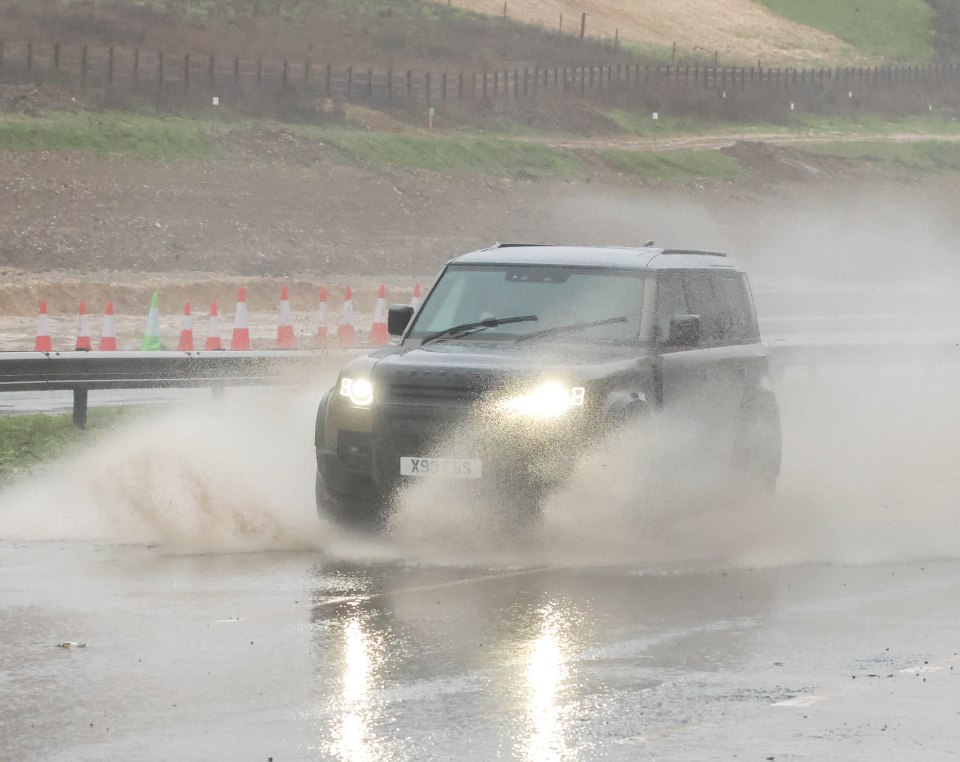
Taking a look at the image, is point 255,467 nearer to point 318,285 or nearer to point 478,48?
point 318,285

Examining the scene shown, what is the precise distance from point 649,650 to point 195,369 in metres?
10.4

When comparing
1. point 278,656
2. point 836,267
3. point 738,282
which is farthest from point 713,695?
point 836,267

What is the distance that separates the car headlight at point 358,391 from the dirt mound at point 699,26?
280 feet

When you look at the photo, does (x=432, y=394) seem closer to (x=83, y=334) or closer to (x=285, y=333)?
(x=83, y=334)

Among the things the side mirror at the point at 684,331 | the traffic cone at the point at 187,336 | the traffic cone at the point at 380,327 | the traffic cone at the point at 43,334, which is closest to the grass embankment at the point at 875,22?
the traffic cone at the point at 380,327

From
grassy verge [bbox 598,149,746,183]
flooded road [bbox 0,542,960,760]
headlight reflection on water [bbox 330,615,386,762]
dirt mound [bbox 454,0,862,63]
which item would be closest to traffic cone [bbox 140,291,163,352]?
flooded road [bbox 0,542,960,760]

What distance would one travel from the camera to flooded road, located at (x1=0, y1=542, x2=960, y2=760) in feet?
23.9

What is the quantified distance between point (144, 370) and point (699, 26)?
318ft

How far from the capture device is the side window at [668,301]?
12.6 m

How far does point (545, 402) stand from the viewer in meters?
11.6

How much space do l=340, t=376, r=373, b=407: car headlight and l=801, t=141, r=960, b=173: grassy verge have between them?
59197 mm

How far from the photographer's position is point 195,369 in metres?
18.8

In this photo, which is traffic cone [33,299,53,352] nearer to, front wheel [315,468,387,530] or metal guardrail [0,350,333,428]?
metal guardrail [0,350,333,428]

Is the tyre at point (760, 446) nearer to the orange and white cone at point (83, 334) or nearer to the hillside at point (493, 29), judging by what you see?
the orange and white cone at point (83, 334)
